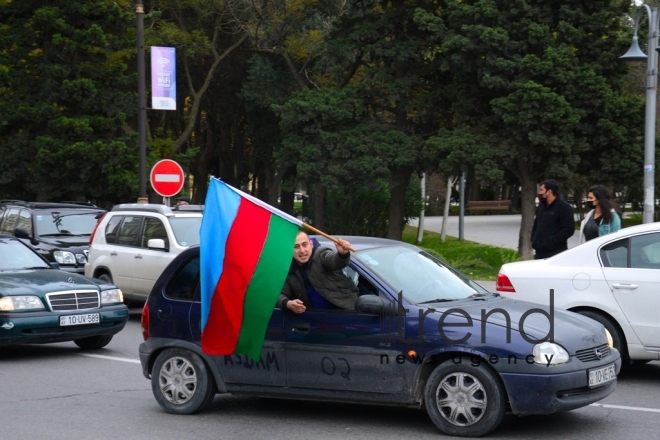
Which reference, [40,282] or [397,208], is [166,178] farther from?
[397,208]

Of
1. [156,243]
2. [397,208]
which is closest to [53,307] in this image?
[156,243]

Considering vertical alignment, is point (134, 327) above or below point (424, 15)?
below

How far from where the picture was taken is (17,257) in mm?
12688

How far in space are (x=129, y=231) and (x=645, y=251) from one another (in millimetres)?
9169

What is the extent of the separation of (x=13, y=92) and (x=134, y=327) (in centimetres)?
2062

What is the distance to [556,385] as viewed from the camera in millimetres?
6926

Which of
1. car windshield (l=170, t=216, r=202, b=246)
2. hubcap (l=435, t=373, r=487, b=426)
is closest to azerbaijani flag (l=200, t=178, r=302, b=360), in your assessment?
hubcap (l=435, t=373, r=487, b=426)

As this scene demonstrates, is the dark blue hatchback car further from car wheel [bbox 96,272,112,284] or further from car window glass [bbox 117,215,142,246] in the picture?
car wheel [bbox 96,272,112,284]

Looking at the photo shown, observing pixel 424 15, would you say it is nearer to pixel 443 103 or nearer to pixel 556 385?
pixel 443 103

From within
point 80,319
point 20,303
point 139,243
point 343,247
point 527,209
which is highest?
point 527,209

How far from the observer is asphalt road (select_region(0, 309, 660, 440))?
7.53 m

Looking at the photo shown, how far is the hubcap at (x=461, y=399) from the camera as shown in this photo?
279 inches

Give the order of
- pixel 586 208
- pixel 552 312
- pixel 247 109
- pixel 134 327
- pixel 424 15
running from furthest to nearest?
1. pixel 586 208
2. pixel 247 109
3. pixel 424 15
4. pixel 134 327
5. pixel 552 312

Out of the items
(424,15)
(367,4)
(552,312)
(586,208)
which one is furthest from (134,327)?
(586,208)
